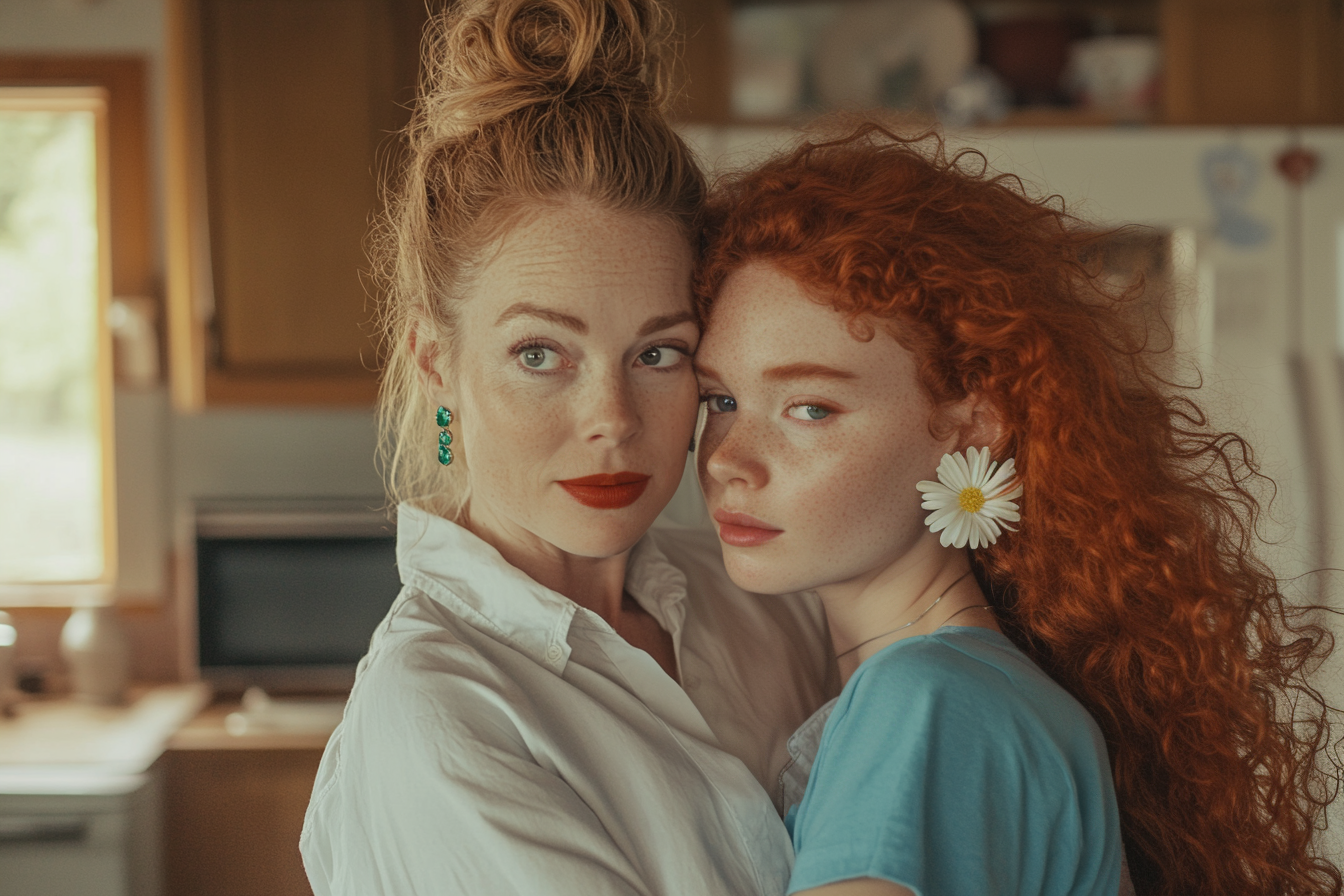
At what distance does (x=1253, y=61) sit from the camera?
2453 millimetres

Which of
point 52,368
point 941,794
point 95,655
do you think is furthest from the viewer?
point 52,368

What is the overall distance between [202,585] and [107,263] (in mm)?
951

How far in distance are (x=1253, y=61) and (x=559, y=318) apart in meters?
2.28

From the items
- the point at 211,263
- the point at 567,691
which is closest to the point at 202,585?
the point at 211,263

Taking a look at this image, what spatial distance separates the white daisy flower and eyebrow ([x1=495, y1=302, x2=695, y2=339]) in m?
0.25

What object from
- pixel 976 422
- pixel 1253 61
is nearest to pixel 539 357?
pixel 976 422

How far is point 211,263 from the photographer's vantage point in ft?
7.84

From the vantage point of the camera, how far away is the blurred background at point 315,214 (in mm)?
2291

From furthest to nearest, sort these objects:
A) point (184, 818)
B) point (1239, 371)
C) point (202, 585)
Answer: point (202, 585) < point (184, 818) < point (1239, 371)

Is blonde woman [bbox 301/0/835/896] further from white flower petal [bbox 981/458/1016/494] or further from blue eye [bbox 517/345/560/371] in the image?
white flower petal [bbox 981/458/1016/494]

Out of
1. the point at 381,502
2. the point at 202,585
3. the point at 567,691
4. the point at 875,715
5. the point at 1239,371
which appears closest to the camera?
the point at 875,715

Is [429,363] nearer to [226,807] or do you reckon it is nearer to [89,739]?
[226,807]

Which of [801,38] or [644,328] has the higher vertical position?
[801,38]

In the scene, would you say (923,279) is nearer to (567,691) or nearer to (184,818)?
(567,691)
